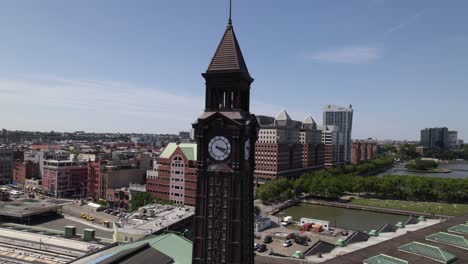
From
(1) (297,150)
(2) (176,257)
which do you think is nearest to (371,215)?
(1) (297,150)

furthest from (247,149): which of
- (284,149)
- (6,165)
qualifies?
(6,165)

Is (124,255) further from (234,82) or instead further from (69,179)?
(69,179)

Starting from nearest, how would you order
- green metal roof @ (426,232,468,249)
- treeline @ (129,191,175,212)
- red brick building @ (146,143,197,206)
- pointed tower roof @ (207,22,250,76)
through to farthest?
pointed tower roof @ (207,22,250,76)
green metal roof @ (426,232,468,249)
treeline @ (129,191,175,212)
red brick building @ (146,143,197,206)

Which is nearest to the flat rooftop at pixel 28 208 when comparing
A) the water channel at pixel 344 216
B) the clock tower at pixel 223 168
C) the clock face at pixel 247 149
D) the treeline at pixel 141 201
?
the treeline at pixel 141 201

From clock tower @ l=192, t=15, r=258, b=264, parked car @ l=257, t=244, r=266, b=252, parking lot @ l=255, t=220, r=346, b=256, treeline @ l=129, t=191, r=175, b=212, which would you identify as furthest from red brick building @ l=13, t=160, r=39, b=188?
clock tower @ l=192, t=15, r=258, b=264

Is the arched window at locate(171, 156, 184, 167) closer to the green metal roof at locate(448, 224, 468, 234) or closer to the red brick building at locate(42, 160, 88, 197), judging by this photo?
the red brick building at locate(42, 160, 88, 197)

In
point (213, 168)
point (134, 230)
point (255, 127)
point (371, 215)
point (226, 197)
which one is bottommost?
point (371, 215)

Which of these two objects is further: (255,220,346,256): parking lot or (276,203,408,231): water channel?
(276,203,408,231): water channel

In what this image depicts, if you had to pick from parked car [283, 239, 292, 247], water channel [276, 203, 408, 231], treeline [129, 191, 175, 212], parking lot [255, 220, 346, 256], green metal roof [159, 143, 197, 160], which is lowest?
water channel [276, 203, 408, 231]
